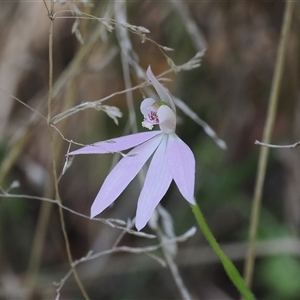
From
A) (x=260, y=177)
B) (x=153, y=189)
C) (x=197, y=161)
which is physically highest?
(x=153, y=189)

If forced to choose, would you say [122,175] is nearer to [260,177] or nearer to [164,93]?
[164,93]

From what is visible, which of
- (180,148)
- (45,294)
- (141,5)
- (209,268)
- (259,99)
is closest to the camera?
(180,148)

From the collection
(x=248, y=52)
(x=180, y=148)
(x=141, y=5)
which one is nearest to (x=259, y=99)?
(x=248, y=52)

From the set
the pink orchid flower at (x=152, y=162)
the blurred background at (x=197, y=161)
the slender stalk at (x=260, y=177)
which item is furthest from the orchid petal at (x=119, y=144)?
the blurred background at (x=197, y=161)

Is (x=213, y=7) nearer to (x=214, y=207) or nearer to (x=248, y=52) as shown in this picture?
(x=248, y=52)

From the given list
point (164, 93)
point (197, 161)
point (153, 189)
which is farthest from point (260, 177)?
point (197, 161)

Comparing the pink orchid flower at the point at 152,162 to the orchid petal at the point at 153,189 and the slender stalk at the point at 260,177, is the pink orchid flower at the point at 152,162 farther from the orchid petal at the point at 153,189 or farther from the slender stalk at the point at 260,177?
the slender stalk at the point at 260,177
